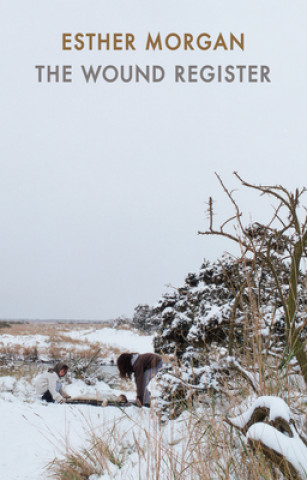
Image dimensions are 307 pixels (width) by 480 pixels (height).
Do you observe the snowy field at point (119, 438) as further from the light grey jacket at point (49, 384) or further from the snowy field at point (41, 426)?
the light grey jacket at point (49, 384)

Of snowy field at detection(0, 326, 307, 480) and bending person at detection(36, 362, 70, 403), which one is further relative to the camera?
bending person at detection(36, 362, 70, 403)

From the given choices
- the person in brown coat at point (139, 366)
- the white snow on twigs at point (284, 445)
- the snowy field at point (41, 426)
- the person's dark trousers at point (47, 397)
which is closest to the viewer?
the white snow on twigs at point (284, 445)

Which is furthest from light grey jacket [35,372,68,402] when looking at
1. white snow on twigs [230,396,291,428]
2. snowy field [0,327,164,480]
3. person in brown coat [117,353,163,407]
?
white snow on twigs [230,396,291,428]

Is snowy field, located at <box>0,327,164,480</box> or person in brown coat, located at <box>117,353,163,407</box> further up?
person in brown coat, located at <box>117,353,163,407</box>

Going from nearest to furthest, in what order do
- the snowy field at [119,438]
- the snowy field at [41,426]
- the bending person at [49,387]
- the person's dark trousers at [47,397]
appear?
1. the snowy field at [119,438]
2. the snowy field at [41,426]
3. the bending person at [49,387]
4. the person's dark trousers at [47,397]

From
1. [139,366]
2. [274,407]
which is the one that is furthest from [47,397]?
[274,407]

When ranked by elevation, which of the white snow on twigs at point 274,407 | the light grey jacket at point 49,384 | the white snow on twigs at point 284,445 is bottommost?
the light grey jacket at point 49,384

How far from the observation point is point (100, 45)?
18.2ft

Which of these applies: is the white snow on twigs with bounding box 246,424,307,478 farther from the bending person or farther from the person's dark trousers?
the person's dark trousers

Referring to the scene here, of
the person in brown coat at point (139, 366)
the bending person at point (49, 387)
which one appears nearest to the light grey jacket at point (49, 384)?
the bending person at point (49, 387)

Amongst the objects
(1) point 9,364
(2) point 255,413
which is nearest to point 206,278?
(2) point 255,413

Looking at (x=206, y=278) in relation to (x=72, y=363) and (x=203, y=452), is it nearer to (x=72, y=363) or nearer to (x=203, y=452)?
(x=203, y=452)

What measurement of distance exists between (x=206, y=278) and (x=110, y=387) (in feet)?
18.9

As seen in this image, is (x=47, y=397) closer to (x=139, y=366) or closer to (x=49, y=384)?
(x=49, y=384)
